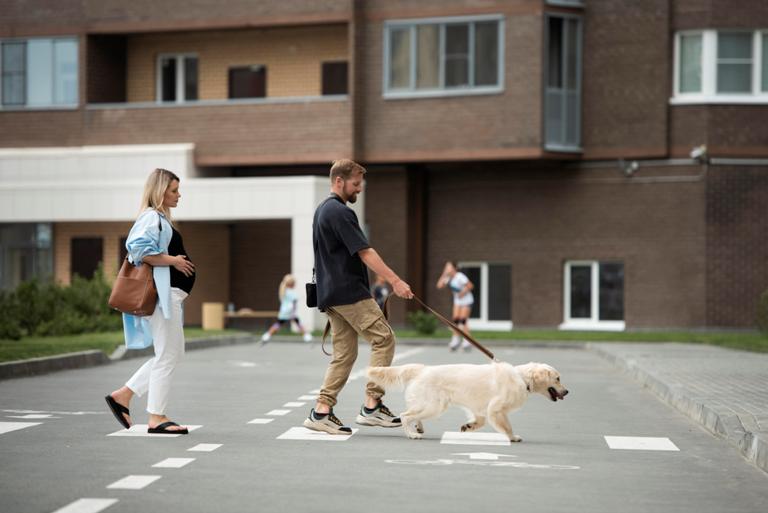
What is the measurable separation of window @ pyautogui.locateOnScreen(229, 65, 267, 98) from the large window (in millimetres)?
11922

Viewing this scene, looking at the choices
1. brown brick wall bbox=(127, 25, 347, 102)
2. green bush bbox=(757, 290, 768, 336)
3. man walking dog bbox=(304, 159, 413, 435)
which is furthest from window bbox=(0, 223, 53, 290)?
man walking dog bbox=(304, 159, 413, 435)

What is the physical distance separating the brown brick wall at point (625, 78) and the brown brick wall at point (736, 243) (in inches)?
74.5

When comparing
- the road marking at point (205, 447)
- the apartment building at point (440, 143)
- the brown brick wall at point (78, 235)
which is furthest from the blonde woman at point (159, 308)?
the brown brick wall at point (78, 235)

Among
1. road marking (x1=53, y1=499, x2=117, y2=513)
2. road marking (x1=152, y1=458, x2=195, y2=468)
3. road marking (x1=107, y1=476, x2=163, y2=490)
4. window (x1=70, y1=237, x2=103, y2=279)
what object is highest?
window (x1=70, y1=237, x2=103, y2=279)

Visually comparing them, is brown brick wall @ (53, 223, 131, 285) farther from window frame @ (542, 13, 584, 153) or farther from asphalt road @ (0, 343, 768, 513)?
asphalt road @ (0, 343, 768, 513)

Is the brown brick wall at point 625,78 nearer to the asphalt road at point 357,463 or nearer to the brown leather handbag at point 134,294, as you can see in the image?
the asphalt road at point 357,463

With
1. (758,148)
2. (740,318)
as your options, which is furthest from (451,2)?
(740,318)

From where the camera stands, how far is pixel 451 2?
37344 mm

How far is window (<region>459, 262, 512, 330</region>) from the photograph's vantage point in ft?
129

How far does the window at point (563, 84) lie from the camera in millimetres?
37156

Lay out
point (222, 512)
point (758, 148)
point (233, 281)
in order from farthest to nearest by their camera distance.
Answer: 1. point (233, 281)
2. point (758, 148)
3. point (222, 512)

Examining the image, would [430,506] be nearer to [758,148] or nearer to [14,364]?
[14,364]

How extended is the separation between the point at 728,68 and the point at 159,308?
28400 millimetres

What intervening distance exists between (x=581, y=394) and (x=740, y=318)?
69.3 ft
